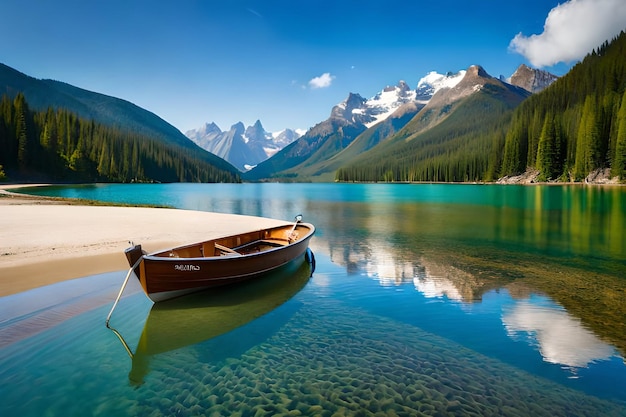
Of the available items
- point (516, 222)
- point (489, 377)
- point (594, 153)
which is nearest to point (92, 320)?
point (489, 377)

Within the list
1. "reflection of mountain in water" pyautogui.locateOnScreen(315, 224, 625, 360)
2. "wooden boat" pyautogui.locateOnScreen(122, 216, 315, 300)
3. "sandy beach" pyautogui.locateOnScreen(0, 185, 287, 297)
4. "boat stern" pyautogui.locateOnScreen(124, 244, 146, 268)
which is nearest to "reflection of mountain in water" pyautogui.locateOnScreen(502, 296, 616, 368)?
"reflection of mountain in water" pyautogui.locateOnScreen(315, 224, 625, 360)

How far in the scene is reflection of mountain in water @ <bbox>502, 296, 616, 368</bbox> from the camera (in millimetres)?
9039

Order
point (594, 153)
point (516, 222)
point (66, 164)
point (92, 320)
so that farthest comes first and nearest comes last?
point (66, 164)
point (594, 153)
point (516, 222)
point (92, 320)

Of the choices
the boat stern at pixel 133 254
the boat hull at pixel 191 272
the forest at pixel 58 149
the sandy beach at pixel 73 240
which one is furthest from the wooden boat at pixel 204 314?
the forest at pixel 58 149

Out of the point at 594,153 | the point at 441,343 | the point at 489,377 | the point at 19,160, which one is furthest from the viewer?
the point at 19,160

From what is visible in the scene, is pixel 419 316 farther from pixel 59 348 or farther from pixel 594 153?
pixel 594 153

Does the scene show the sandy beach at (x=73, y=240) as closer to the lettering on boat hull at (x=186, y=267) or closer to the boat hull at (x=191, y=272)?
the boat hull at (x=191, y=272)

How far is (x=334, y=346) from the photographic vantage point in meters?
9.62

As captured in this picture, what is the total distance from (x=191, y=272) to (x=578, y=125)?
491 feet

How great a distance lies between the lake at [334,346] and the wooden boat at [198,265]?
2.20ft

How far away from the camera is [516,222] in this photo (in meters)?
36.1

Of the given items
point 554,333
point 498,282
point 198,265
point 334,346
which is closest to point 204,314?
point 198,265

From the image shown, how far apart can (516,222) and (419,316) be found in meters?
29.9

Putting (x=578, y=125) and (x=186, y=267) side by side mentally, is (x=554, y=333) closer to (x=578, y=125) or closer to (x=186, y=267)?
(x=186, y=267)
